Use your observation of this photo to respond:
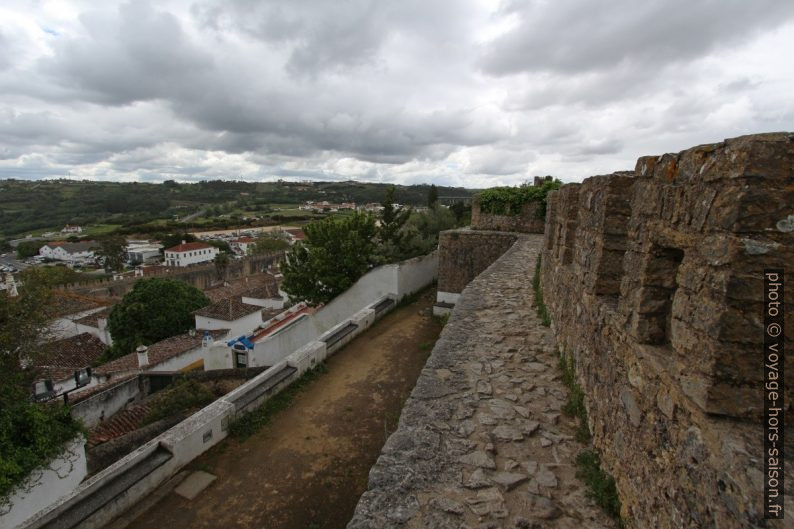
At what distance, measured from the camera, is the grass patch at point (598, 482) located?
7.75 ft

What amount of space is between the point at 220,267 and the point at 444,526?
48507 millimetres

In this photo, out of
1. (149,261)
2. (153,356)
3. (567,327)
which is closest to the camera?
(567,327)

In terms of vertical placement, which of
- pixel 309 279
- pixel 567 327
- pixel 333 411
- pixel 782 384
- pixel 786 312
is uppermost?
pixel 786 312

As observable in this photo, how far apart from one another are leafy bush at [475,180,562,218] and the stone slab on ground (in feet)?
36.6

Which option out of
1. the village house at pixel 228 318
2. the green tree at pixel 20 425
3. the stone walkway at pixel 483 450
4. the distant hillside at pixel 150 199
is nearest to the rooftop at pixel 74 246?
the distant hillside at pixel 150 199

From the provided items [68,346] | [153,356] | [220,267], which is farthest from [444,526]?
[220,267]

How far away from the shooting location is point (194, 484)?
5289mm

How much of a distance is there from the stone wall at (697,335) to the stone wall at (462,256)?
858cm

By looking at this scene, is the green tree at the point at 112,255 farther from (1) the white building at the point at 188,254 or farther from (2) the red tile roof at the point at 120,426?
(2) the red tile roof at the point at 120,426

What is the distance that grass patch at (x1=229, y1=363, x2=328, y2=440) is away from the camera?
6.26 m

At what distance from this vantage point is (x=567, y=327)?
160 inches

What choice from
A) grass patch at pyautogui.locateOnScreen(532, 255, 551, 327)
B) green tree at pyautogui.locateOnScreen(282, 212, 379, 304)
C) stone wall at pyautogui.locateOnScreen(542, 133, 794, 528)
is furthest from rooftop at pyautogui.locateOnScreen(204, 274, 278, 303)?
stone wall at pyautogui.locateOnScreen(542, 133, 794, 528)

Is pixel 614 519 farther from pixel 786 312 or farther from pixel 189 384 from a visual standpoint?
pixel 189 384

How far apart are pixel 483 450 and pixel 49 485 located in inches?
350
